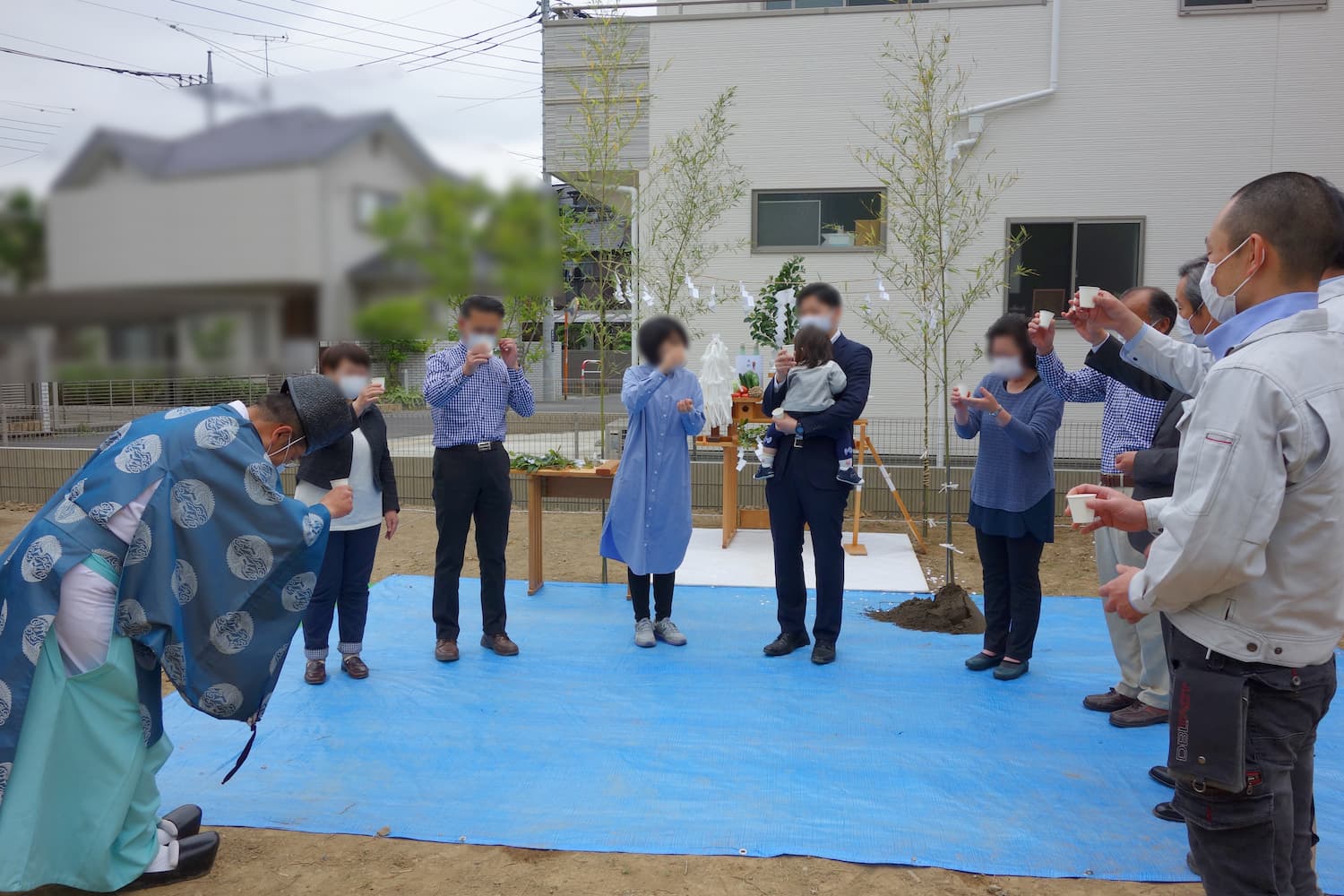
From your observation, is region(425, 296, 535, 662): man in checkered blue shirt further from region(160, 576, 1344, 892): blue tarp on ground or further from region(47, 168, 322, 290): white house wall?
region(47, 168, 322, 290): white house wall

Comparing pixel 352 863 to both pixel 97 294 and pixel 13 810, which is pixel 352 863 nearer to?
pixel 13 810

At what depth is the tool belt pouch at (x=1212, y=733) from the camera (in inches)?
70.1

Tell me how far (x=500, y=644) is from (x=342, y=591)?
2.82 feet

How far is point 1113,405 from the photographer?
3.71 m

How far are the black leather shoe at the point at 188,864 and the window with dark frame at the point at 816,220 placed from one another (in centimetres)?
806

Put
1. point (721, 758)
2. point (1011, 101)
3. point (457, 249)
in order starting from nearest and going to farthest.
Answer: point (457, 249)
point (721, 758)
point (1011, 101)

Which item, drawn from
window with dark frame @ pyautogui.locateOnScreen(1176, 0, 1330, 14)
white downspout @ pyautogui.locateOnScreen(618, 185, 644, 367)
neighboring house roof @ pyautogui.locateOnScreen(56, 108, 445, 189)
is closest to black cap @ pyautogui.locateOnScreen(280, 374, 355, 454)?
neighboring house roof @ pyautogui.locateOnScreen(56, 108, 445, 189)

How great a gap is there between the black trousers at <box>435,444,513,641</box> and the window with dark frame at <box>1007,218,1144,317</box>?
6.75m

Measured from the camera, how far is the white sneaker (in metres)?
4.76

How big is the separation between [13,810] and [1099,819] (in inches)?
124

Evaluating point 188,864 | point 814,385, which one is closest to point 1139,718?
point 814,385

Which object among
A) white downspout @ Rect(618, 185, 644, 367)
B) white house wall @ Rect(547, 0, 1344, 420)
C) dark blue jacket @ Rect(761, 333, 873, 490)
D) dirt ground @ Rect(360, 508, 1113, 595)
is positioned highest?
white house wall @ Rect(547, 0, 1344, 420)

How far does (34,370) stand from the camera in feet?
3.02

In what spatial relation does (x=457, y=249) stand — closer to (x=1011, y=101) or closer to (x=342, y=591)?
(x=342, y=591)
